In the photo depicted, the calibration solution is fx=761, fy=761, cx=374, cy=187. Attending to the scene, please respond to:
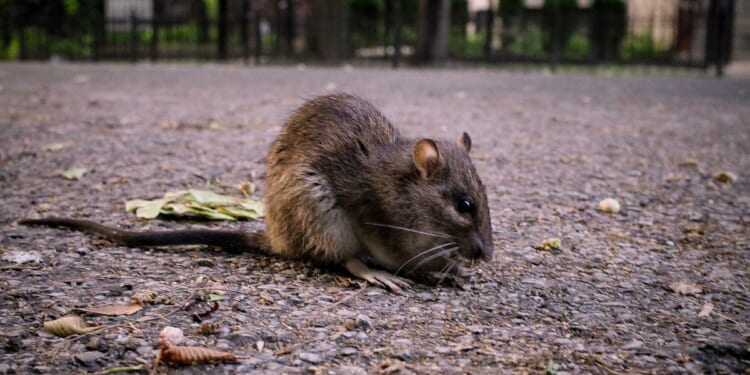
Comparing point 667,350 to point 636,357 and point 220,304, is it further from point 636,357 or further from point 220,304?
point 220,304

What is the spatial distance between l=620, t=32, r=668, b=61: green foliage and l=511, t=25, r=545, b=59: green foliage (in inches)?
95.9

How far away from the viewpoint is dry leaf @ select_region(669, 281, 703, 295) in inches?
131

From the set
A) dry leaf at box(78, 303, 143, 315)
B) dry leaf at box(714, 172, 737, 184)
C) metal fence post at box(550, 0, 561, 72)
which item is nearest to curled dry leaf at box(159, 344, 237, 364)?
dry leaf at box(78, 303, 143, 315)

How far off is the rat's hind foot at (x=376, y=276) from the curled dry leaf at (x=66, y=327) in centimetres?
115

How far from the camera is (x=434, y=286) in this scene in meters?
3.38

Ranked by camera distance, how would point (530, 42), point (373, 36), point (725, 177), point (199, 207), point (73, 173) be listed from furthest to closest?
point (530, 42), point (373, 36), point (725, 177), point (73, 173), point (199, 207)

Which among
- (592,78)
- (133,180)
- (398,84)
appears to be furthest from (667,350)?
(592,78)

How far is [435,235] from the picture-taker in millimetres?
3213

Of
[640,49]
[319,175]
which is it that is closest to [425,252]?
[319,175]

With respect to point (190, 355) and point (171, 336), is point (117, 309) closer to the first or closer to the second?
point (171, 336)

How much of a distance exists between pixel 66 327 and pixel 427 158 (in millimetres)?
1553

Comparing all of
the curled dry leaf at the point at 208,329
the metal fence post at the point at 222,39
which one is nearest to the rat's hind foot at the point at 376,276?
the curled dry leaf at the point at 208,329

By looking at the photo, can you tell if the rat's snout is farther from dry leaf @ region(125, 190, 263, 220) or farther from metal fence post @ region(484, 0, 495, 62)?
metal fence post @ region(484, 0, 495, 62)

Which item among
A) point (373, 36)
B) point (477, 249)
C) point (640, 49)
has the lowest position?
point (477, 249)
